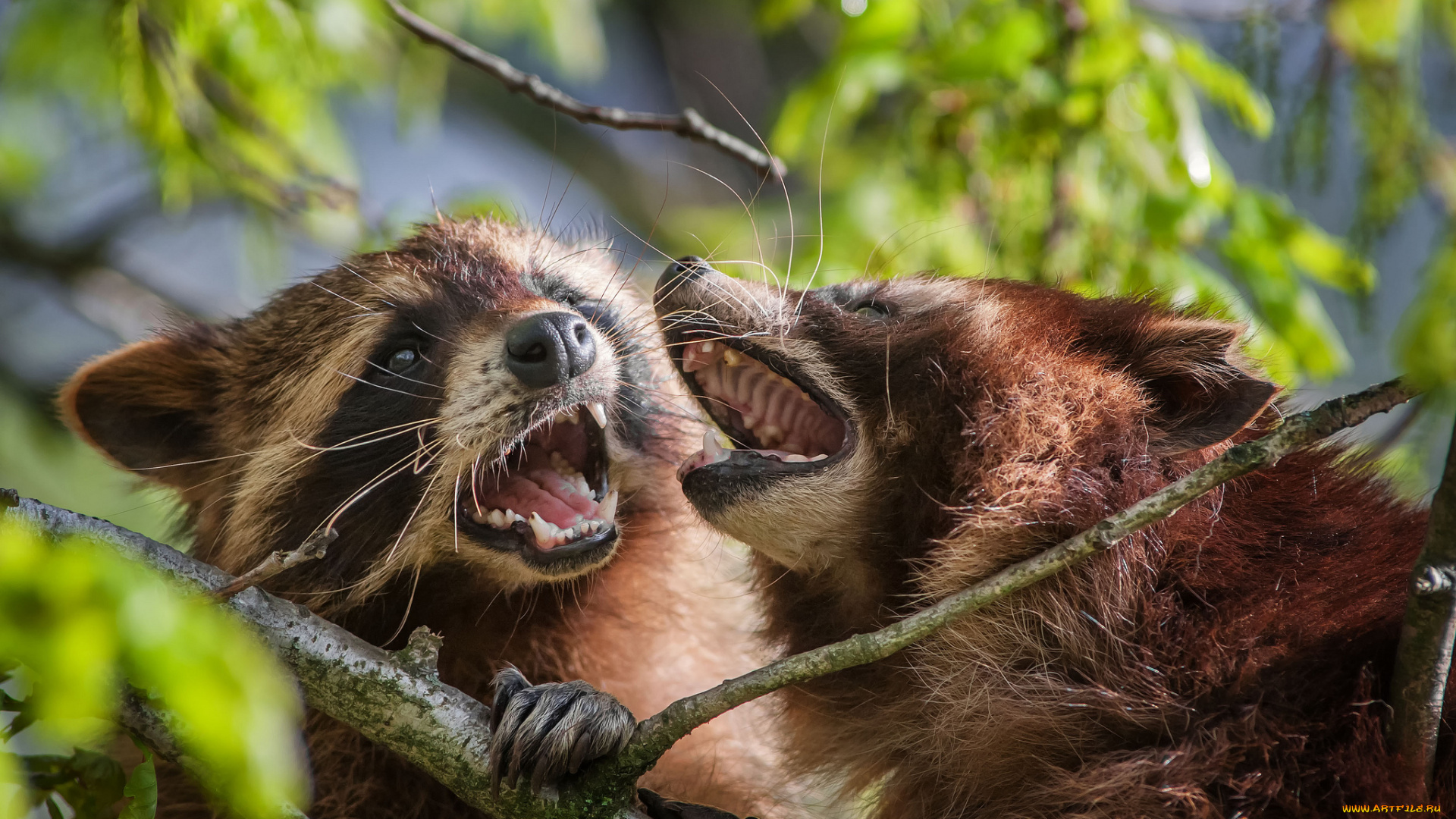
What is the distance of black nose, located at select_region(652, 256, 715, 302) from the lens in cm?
336

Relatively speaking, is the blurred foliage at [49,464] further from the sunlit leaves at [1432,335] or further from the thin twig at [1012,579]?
the sunlit leaves at [1432,335]

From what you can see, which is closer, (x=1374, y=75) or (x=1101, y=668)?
(x=1101, y=668)

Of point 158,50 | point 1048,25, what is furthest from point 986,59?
point 158,50

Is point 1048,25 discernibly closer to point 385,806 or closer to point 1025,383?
point 1025,383

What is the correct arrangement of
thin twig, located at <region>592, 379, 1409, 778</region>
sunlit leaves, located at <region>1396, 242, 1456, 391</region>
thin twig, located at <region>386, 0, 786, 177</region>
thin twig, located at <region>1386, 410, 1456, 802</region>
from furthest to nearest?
thin twig, located at <region>386, 0, 786, 177</region> < thin twig, located at <region>592, 379, 1409, 778</region> < thin twig, located at <region>1386, 410, 1456, 802</region> < sunlit leaves, located at <region>1396, 242, 1456, 391</region>

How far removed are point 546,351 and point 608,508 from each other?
531mm

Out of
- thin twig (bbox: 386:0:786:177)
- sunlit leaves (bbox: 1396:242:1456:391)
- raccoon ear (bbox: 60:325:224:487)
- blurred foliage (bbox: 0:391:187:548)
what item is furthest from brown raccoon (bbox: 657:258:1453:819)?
blurred foliage (bbox: 0:391:187:548)

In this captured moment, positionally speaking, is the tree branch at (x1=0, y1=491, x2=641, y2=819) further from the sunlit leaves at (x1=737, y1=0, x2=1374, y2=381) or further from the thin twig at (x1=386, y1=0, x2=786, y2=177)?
the sunlit leaves at (x1=737, y1=0, x2=1374, y2=381)

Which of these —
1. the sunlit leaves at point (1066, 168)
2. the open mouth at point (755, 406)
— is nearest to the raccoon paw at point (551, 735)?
Answer: the open mouth at point (755, 406)

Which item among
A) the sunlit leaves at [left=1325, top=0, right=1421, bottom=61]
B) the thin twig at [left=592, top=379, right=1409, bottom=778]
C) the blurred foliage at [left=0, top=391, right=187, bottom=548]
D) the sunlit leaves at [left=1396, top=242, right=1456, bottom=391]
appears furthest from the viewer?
the blurred foliage at [left=0, top=391, right=187, bottom=548]

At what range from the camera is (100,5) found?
15.2ft

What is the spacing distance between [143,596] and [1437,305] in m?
2.06

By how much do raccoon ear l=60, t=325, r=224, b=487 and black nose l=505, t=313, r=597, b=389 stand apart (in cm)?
125

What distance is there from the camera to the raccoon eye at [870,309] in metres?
3.41
